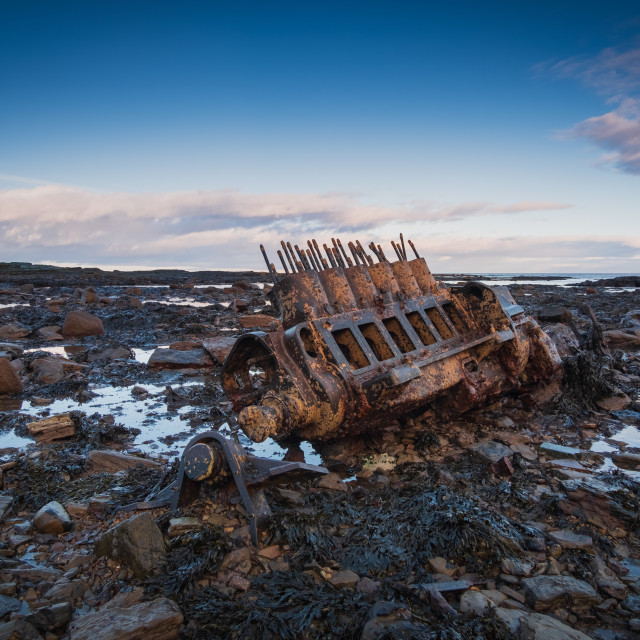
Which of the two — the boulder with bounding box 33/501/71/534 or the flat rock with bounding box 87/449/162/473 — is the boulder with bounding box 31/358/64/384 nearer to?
the flat rock with bounding box 87/449/162/473

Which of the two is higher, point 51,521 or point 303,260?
point 303,260

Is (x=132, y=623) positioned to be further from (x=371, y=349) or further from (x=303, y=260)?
(x=303, y=260)

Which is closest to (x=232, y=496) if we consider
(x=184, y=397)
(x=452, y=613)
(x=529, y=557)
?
(x=452, y=613)

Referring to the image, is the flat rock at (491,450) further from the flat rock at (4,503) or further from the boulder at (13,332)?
the boulder at (13,332)

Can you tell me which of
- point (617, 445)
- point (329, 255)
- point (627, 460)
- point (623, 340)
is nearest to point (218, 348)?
point (329, 255)

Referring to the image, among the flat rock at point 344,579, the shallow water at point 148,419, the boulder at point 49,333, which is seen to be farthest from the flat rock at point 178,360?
the flat rock at point 344,579

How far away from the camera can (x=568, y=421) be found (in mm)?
5398

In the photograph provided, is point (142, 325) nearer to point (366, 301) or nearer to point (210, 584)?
point (366, 301)

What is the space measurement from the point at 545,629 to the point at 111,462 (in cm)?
353

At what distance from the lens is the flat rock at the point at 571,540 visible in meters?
2.89

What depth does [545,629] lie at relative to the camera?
219 centimetres

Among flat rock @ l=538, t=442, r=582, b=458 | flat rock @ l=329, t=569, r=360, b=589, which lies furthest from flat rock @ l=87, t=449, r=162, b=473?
flat rock @ l=538, t=442, r=582, b=458

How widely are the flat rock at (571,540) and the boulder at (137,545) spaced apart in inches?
95.5

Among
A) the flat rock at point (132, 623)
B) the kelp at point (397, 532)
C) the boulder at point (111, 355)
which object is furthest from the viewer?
the boulder at point (111, 355)
